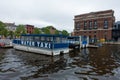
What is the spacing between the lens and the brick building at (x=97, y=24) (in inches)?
3474

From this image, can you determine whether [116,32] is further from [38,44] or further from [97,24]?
[38,44]

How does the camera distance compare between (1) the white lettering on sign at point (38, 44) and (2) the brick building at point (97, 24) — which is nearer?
(1) the white lettering on sign at point (38, 44)

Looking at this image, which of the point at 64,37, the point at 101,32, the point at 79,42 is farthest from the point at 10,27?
the point at 64,37

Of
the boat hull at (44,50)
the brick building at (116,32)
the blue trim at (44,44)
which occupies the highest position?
the brick building at (116,32)

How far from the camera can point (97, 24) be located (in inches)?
3676

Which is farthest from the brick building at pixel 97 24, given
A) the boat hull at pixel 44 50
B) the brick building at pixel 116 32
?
the boat hull at pixel 44 50

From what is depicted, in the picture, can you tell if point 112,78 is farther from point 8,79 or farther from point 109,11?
point 109,11

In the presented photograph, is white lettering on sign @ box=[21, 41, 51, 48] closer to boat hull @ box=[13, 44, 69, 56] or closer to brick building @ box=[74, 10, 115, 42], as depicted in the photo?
boat hull @ box=[13, 44, 69, 56]

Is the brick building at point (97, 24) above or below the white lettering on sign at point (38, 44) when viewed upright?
above

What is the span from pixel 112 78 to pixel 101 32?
3278 inches

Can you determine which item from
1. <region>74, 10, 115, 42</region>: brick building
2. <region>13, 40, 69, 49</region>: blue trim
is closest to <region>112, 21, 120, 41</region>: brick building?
<region>74, 10, 115, 42</region>: brick building

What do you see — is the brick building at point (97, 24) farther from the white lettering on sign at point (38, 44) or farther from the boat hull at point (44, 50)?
the white lettering on sign at point (38, 44)

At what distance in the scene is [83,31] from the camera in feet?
331

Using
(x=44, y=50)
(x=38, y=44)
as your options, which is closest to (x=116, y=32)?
(x=38, y=44)
